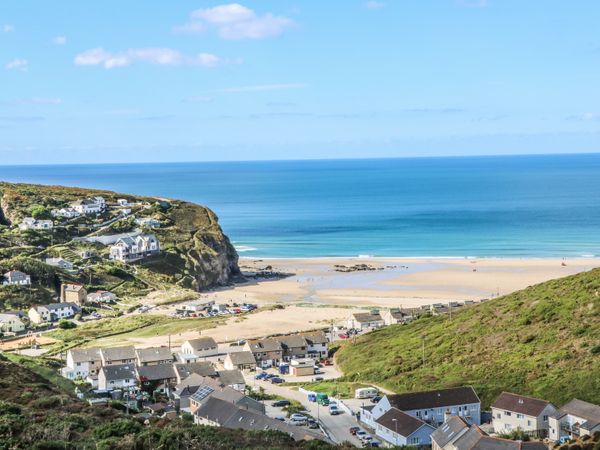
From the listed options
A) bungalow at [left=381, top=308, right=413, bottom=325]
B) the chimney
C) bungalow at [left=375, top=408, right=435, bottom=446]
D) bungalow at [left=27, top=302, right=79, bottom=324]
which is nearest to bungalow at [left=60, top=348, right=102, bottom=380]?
bungalow at [left=27, top=302, right=79, bottom=324]

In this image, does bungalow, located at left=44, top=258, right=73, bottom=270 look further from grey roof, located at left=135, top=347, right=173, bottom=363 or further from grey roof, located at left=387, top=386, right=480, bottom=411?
grey roof, located at left=387, top=386, right=480, bottom=411

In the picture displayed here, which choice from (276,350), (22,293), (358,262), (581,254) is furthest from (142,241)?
(581,254)

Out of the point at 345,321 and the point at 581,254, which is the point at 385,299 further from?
the point at 581,254

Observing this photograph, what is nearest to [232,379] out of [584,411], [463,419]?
[463,419]

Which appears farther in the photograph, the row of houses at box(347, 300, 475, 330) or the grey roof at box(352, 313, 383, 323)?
the grey roof at box(352, 313, 383, 323)

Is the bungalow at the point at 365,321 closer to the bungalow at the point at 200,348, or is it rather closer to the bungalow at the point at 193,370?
the bungalow at the point at 200,348
